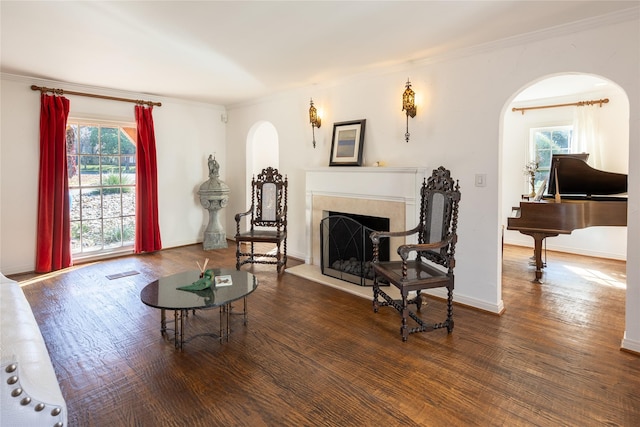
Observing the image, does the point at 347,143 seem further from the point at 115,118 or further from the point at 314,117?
the point at 115,118

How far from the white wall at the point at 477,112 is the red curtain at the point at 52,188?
10.6 feet

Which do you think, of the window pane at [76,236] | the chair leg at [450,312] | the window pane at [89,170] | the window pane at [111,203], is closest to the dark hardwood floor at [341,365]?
the chair leg at [450,312]

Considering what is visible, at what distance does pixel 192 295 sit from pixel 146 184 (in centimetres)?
340

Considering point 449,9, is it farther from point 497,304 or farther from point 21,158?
point 21,158

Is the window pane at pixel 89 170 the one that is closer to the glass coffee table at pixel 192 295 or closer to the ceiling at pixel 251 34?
the ceiling at pixel 251 34

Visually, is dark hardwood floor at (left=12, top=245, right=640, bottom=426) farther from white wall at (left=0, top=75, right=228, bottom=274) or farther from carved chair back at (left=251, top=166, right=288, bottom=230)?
carved chair back at (left=251, top=166, right=288, bottom=230)

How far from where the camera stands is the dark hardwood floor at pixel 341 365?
1.86m

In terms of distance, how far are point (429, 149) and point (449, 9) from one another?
135cm

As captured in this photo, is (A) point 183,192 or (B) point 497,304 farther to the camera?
(A) point 183,192

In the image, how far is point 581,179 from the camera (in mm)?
4148

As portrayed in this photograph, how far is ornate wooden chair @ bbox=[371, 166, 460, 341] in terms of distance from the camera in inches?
106

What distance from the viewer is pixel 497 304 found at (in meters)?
3.19

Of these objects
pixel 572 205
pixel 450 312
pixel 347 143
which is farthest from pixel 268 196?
pixel 572 205

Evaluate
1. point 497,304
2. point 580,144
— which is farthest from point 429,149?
point 580,144
